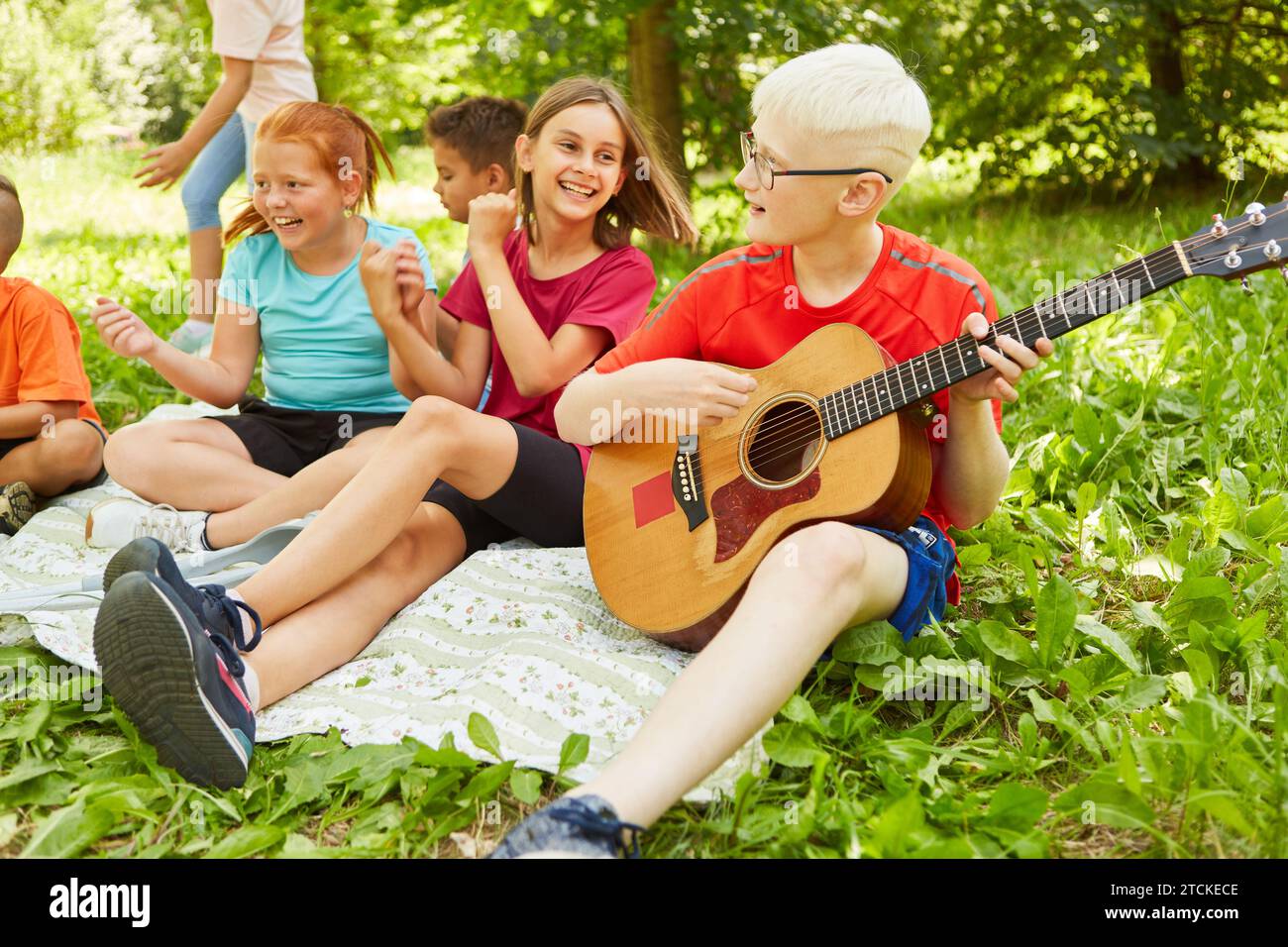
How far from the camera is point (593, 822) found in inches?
61.3

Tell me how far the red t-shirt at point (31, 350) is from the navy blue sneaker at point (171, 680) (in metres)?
1.64

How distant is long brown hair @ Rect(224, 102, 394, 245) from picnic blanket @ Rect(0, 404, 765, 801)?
1.20 m

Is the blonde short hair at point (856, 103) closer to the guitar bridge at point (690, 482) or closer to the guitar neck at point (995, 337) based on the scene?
the guitar neck at point (995, 337)

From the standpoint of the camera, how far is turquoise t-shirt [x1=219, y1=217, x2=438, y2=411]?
3.30 meters

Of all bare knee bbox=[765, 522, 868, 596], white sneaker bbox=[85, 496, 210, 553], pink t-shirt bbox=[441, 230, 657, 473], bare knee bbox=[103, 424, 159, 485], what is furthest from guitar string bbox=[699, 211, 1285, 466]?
bare knee bbox=[103, 424, 159, 485]

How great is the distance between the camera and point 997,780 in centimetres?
200

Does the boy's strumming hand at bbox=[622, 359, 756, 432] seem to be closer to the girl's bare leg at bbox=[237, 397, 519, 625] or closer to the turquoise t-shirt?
the girl's bare leg at bbox=[237, 397, 519, 625]

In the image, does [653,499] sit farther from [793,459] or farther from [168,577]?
[168,577]

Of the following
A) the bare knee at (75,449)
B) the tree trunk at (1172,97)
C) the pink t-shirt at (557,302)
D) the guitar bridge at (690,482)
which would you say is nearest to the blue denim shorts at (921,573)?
the guitar bridge at (690,482)

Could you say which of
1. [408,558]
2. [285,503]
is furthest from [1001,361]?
[285,503]

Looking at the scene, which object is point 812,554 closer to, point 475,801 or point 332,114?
point 475,801

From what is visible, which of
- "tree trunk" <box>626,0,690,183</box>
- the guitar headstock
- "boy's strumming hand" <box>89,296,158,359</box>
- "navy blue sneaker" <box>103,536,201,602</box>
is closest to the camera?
the guitar headstock

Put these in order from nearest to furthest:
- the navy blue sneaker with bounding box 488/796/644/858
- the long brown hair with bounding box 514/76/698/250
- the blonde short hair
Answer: the navy blue sneaker with bounding box 488/796/644/858 → the blonde short hair → the long brown hair with bounding box 514/76/698/250

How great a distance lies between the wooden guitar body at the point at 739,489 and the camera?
206cm
